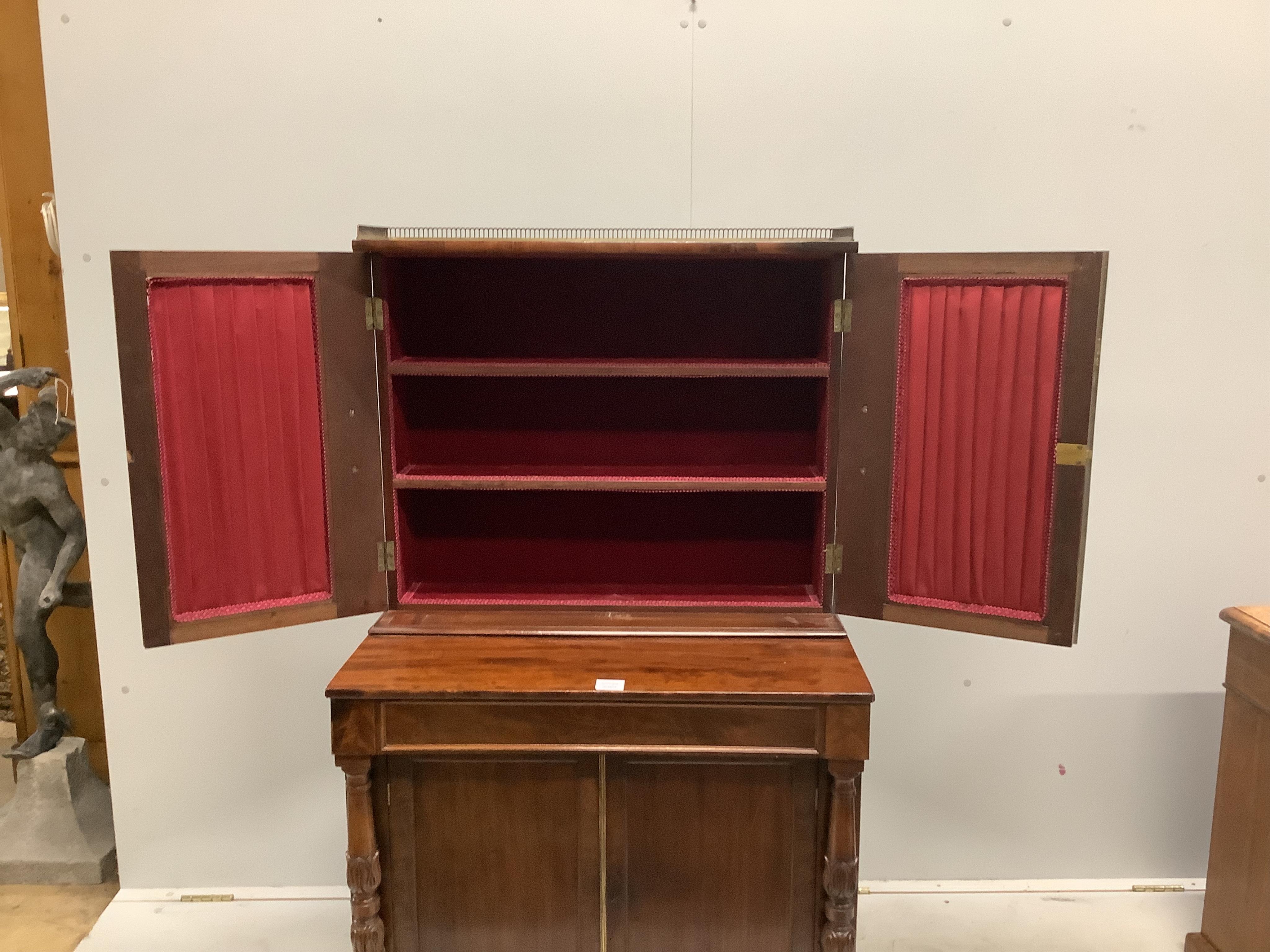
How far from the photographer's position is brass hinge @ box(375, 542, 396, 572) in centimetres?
192

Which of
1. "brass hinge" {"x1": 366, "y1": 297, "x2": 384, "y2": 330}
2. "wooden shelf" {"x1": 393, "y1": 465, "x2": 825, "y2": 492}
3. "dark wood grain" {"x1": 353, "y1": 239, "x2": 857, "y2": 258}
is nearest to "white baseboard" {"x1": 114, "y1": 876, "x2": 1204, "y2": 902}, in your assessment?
"wooden shelf" {"x1": 393, "y1": 465, "x2": 825, "y2": 492}

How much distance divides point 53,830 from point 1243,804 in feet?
9.91

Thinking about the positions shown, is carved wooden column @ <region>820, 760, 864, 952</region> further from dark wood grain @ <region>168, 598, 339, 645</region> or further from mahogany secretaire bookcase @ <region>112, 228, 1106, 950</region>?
dark wood grain @ <region>168, 598, 339, 645</region>

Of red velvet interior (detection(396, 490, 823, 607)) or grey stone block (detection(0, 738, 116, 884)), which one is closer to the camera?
red velvet interior (detection(396, 490, 823, 607))

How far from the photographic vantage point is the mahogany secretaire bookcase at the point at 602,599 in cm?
168

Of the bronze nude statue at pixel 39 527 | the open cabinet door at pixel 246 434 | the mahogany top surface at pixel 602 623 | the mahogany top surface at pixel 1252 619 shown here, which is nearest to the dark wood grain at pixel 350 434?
the open cabinet door at pixel 246 434

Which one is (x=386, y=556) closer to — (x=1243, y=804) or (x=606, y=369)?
(x=606, y=369)

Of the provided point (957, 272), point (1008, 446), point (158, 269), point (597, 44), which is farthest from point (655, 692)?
point (597, 44)

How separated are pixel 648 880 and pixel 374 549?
34.7 inches

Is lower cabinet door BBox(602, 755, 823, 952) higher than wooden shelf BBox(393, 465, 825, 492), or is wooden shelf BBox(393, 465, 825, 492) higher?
wooden shelf BBox(393, 465, 825, 492)

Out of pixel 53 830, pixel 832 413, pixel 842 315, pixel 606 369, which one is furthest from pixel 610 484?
pixel 53 830

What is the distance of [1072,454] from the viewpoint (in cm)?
168

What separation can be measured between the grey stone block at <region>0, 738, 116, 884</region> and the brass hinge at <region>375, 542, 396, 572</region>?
130 centimetres

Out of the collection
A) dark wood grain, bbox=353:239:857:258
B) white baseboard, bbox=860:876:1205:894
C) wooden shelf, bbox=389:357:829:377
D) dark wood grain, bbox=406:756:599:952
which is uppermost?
dark wood grain, bbox=353:239:857:258
